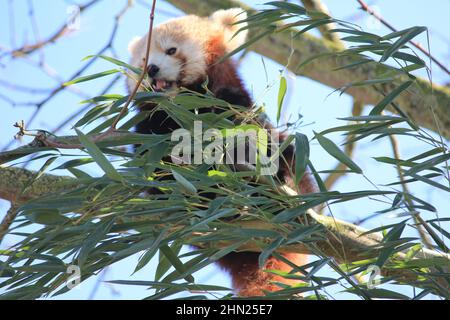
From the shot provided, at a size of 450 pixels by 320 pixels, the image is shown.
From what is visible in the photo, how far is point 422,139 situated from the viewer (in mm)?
2256

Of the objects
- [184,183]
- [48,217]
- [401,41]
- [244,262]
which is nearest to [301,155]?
[184,183]

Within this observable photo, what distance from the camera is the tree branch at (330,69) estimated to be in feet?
13.7

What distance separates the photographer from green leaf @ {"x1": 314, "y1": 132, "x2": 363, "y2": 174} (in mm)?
2154

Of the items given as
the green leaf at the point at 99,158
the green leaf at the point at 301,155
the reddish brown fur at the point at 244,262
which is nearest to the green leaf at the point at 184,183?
the green leaf at the point at 99,158

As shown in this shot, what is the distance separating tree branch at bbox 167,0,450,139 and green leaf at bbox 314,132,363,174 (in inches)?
76.1

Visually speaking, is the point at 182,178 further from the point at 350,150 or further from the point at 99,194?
the point at 350,150

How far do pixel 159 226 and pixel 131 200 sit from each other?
11 centimetres

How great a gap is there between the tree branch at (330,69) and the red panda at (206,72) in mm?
282

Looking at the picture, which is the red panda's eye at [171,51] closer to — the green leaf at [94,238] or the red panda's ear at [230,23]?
the red panda's ear at [230,23]

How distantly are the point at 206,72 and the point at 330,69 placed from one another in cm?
83

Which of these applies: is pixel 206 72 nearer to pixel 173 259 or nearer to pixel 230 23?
pixel 230 23

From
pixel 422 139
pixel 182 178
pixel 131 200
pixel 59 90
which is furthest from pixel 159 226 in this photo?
pixel 59 90

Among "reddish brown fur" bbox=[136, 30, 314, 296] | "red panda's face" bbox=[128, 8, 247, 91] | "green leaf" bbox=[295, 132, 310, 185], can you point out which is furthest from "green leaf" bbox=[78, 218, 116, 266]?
"red panda's face" bbox=[128, 8, 247, 91]
